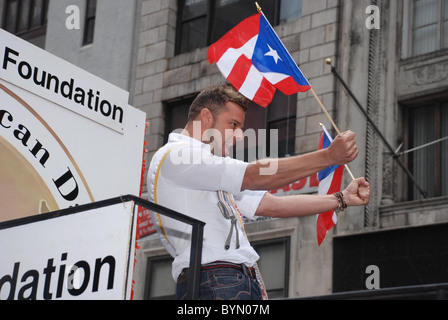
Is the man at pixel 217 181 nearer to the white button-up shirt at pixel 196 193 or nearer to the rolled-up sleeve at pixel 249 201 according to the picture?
the white button-up shirt at pixel 196 193

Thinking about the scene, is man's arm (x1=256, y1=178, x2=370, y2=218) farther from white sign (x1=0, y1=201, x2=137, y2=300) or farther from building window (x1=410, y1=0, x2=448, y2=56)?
building window (x1=410, y1=0, x2=448, y2=56)

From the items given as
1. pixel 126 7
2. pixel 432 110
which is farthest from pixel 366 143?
pixel 126 7

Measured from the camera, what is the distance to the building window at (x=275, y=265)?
58.3 feet

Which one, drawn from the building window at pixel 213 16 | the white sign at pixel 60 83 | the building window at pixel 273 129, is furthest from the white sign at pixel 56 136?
the building window at pixel 213 16

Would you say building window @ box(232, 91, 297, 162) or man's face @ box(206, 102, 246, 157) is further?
building window @ box(232, 91, 297, 162)

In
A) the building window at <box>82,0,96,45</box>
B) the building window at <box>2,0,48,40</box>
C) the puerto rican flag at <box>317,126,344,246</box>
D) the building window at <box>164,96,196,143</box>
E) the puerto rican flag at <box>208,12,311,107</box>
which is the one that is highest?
the building window at <box>2,0,48,40</box>

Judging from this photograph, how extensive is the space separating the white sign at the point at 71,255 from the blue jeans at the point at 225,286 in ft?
1.59

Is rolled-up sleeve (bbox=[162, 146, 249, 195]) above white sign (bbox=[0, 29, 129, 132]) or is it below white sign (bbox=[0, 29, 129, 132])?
below

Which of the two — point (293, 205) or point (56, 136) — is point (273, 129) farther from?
point (293, 205)

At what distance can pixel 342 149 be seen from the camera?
495 cm

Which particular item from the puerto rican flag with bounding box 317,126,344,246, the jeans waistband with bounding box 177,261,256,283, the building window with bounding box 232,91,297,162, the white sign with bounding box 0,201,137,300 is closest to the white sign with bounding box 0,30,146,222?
the white sign with bounding box 0,201,137,300

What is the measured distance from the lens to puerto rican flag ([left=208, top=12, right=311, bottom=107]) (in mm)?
7891

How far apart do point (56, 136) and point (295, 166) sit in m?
2.32

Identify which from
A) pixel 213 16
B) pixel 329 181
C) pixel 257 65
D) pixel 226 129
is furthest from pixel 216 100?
pixel 213 16
